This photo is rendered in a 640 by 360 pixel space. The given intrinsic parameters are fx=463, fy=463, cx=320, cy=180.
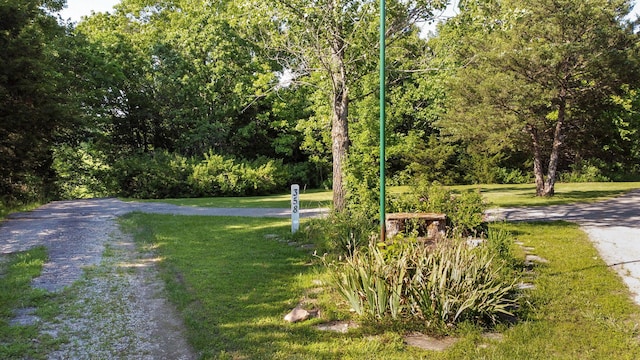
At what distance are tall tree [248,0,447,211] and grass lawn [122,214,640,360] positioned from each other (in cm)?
276

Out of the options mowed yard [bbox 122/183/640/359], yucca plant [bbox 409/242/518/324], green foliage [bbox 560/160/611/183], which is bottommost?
mowed yard [bbox 122/183/640/359]

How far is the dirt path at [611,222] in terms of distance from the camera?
6207 mm

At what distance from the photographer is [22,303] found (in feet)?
15.8

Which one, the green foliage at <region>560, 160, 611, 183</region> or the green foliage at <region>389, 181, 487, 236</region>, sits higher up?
the green foliage at <region>560, 160, 611, 183</region>

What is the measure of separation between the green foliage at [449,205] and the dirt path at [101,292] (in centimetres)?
454

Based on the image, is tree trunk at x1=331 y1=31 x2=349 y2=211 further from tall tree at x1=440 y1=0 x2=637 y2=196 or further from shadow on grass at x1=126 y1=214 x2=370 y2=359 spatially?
tall tree at x1=440 y1=0 x2=637 y2=196

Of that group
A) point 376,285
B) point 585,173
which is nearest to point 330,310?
point 376,285

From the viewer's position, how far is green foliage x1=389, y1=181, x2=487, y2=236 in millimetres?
7887

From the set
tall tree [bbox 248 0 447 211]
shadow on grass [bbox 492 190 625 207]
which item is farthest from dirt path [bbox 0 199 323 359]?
shadow on grass [bbox 492 190 625 207]

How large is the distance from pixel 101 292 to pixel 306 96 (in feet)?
63.1

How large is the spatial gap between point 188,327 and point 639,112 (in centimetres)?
2615

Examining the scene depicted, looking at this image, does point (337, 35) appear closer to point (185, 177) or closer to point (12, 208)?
point (12, 208)

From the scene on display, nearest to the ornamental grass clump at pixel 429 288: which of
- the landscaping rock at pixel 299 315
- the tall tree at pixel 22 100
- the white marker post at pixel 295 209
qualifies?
the landscaping rock at pixel 299 315

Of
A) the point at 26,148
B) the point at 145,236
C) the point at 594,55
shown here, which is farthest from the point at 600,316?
the point at 26,148
